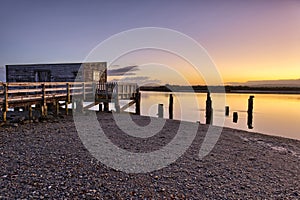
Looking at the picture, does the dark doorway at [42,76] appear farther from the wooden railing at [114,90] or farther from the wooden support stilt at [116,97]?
the wooden support stilt at [116,97]

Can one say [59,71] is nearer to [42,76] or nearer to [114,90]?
[42,76]

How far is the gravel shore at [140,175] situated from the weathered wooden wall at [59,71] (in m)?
16.1

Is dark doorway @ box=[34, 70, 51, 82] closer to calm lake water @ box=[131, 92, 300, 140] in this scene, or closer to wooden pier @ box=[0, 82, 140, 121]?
wooden pier @ box=[0, 82, 140, 121]

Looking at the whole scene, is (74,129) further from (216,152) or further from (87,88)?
(87,88)

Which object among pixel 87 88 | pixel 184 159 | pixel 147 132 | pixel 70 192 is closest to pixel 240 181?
pixel 184 159

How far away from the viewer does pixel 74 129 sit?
1238cm

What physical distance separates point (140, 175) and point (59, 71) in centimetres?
2264

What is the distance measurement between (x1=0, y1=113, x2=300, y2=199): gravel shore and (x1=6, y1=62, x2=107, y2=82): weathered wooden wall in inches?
Answer: 632

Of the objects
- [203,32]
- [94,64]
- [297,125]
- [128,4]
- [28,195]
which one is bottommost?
[297,125]

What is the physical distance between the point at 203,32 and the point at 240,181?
14201mm

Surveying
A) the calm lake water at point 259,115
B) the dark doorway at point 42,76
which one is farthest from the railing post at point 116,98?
the calm lake water at point 259,115

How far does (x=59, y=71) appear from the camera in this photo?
85.6ft

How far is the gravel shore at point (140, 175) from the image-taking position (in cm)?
528

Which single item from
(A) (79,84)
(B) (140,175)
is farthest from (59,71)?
(B) (140,175)
